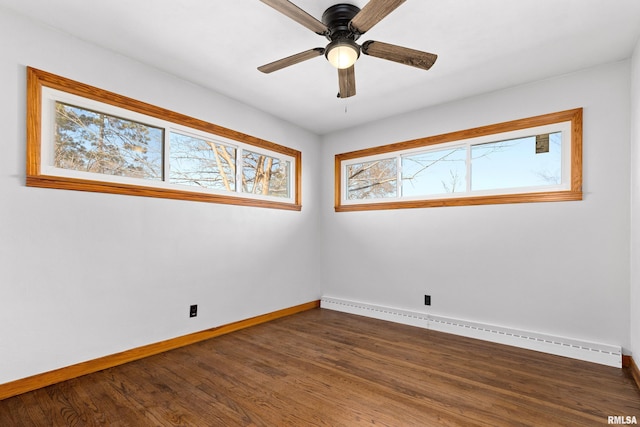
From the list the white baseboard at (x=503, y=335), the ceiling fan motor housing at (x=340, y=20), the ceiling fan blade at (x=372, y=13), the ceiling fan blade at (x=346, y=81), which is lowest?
the white baseboard at (x=503, y=335)

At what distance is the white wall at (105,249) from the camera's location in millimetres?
2170

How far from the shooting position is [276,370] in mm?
2506

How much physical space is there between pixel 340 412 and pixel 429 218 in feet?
8.15

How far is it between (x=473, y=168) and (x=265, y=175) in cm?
255

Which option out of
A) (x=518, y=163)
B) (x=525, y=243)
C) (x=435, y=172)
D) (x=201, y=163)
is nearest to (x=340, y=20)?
(x=201, y=163)

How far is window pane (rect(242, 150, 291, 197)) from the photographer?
3885mm

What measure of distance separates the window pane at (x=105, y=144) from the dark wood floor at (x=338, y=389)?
168cm

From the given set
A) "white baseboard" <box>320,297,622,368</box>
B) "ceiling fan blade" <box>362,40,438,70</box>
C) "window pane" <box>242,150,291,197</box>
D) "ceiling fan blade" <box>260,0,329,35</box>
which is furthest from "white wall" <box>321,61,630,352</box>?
"ceiling fan blade" <box>260,0,329,35</box>

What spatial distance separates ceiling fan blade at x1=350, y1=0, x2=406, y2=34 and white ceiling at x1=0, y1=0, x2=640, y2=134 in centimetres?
29

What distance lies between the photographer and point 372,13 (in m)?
1.78

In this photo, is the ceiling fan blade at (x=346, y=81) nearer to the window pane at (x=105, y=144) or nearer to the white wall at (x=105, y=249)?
the white wall at (x=105, y=249)

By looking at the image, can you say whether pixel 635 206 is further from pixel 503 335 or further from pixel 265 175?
pixel 265 175

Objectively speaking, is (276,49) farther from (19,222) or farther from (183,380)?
(183,380)

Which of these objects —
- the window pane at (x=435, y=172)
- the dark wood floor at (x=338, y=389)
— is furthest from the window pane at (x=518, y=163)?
the dark wood floor at (x=338, y=389)
